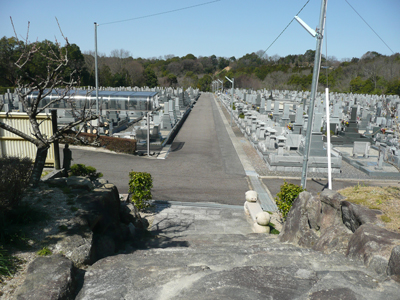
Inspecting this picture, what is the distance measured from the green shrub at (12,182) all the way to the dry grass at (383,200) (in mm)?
6326

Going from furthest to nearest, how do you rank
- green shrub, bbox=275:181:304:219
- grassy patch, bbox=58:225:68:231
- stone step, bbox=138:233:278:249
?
1. green shrub, bbox=275:181:304:219
2. stone step, bbox=138:233:278:249
3. grassy patch, bbox=58:225:68:231

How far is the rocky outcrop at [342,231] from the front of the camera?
4.25 metres

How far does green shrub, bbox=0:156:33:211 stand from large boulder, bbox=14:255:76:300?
1782 mm

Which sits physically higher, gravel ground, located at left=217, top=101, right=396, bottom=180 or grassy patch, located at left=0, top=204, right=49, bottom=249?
grassy patch, located at left=0, top=204, right=49, bottom=249

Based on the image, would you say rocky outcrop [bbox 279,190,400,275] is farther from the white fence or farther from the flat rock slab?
the white fence

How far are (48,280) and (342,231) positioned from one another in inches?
189

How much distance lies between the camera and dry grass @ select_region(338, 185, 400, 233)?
5.27 meters

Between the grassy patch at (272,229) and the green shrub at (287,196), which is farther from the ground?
the green shrub at (287,196)

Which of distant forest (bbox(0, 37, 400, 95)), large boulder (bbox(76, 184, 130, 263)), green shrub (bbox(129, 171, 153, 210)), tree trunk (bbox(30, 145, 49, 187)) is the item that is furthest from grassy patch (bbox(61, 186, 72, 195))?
distant forest (bbox(0, 37, 400, 95))

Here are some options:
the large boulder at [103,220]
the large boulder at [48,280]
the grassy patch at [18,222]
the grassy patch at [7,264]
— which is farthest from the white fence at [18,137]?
the large boulder at [48,280]

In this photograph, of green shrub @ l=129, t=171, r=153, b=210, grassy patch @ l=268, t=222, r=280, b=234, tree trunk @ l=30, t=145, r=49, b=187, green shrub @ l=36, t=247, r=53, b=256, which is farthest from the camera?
green shrub @ l=129, t=171, r=153, b=210

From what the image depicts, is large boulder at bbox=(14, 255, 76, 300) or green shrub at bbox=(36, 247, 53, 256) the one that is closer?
large boulder at bbox=(14, 255, 76, 300)

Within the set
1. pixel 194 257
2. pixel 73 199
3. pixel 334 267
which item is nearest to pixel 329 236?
pixel 334 267

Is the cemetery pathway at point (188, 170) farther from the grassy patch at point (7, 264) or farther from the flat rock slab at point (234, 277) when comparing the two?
the grassy patch at point (7, 264)
